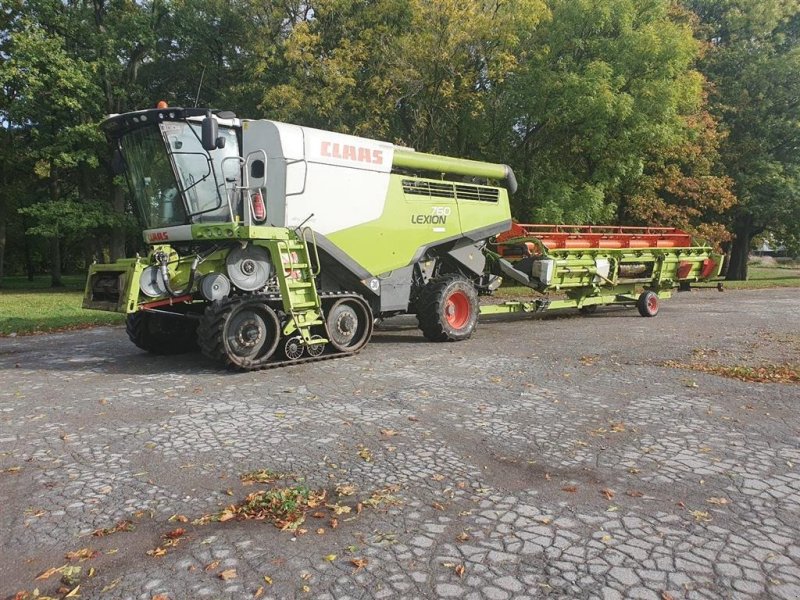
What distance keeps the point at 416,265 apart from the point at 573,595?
815 cm

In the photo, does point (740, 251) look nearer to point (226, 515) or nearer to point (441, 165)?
point (441, 165)

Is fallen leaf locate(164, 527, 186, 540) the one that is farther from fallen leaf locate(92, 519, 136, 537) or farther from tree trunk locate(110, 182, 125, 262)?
tree trunk locate(110, 182, 125, 262)

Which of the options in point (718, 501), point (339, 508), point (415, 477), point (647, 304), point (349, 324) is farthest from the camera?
point (647, 304)

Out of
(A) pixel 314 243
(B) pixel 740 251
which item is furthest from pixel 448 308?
(B) pixel 740 251

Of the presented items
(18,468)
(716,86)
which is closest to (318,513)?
(18,468)

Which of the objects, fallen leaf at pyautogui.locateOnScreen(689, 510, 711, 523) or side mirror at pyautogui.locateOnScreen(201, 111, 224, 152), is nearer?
fallen leaf at pyautogui.locateOnScreen(689, 510, 711, 523)

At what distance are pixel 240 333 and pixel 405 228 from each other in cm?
345

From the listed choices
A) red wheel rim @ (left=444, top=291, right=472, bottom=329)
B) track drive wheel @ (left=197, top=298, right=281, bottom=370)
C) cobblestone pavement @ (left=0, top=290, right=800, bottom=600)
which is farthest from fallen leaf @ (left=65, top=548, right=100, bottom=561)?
red wheel rim @ (left=444, top=291, right=472, bottom=329)

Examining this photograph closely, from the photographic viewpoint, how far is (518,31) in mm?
19484

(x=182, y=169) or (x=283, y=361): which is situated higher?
(x=182, y=169)

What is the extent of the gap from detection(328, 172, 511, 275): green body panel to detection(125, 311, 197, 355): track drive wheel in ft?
9.07

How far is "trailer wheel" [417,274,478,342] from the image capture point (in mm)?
10359

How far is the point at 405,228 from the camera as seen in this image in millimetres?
9992

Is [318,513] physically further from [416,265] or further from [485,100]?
[485,100]
